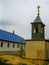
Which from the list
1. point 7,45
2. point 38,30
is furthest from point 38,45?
point 7,45

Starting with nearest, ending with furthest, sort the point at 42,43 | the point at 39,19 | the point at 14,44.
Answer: the point at 42,43 → the point at 39,19 → the point at 14,44

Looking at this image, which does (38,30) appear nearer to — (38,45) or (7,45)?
(38,45)

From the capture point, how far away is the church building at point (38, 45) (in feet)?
86.6

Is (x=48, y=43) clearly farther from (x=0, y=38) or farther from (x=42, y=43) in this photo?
(x=0, y=38)

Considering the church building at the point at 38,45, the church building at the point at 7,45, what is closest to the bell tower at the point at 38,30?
the church building at the point at 38,45

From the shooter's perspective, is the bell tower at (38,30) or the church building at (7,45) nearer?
the bell tower at (38,30)

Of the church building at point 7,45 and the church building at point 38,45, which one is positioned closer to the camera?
the church building at point 38,45

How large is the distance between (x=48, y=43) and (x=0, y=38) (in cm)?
1639

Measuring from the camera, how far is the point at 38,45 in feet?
88.1

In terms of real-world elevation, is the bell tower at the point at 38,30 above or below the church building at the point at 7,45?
above

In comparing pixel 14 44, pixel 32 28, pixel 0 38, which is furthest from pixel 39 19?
pixel 14 44

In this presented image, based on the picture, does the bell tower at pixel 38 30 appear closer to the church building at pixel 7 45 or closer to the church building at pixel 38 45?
the church building at pixel 38 45

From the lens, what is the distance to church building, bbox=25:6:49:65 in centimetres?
2639

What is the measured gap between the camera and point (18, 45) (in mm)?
51719
